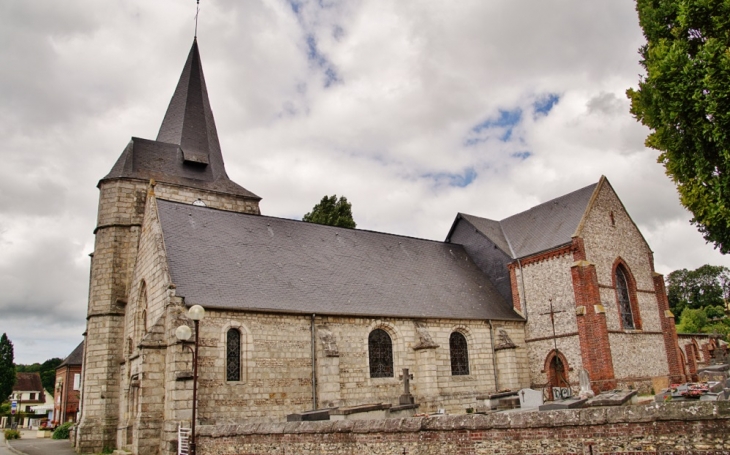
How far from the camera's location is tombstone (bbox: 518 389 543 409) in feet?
60.2

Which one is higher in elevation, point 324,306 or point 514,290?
point 514,290

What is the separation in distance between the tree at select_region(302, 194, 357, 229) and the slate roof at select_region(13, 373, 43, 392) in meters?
70.6

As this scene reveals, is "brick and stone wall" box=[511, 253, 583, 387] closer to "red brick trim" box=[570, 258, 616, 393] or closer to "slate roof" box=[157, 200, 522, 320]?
"red brick trim" box=[570, 258, 616, 393]

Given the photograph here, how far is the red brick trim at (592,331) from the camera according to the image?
2152 cm

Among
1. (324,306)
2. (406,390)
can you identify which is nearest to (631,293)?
(406,390)

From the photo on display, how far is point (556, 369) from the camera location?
2347cm

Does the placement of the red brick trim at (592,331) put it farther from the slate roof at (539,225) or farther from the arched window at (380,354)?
the arched window at (380,354)

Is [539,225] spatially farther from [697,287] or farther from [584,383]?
[697,287]

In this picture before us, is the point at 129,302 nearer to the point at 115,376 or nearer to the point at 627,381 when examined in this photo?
the point at 115,376

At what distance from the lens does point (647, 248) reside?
26.5 meters

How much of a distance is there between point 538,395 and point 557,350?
5393 mm

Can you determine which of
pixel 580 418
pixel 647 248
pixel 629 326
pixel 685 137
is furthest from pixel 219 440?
pixel 647 248

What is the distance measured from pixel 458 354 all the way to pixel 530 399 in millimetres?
4393

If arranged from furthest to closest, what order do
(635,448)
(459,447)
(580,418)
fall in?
(459,447) → (580,418) → (635,448)
